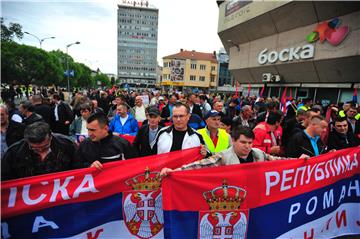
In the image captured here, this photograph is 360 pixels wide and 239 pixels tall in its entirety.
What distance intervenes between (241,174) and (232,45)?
28.6 metres

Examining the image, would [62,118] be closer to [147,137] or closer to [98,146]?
[147,137]

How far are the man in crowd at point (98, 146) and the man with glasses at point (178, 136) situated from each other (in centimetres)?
Result: 60

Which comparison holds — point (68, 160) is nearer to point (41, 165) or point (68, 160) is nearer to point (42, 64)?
point (41, 165)

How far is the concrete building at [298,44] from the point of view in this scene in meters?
15.7

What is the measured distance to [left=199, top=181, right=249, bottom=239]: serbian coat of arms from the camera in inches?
98.2

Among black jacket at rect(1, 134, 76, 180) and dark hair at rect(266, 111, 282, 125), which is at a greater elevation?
dark hair at rect(266, 111, 282, 125)

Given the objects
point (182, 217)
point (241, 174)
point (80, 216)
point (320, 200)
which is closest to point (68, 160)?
A: point (80, 216)

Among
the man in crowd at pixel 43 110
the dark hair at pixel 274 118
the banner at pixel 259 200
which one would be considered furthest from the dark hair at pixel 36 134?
the man in crowd at pixel 43 110

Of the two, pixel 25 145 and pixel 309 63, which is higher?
pixel 309 63

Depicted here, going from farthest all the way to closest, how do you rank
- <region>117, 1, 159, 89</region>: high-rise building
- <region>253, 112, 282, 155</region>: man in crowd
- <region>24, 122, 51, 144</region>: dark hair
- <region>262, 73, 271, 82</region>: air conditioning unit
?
<region>117, 1, 159, 89</region>: high-rise building → <region>262, 73, 271, 82</region>: air conditioning unit → <region>253, 112, 282, 155</region>: man in crowd → <region>24, 122, 51, 144</region>: dark hair

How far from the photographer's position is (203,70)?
6675 centimetres

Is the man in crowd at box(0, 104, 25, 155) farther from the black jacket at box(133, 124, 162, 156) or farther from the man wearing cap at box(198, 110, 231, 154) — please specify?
the man wearing cap at box(198, 110, 231, 154)

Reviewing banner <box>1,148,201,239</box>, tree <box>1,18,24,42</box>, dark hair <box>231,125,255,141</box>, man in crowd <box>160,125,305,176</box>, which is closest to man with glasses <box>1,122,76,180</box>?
banner <box>1,148,201,239</box>

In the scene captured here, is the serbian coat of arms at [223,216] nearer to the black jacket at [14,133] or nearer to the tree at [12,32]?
the black jacket at [14,133]
